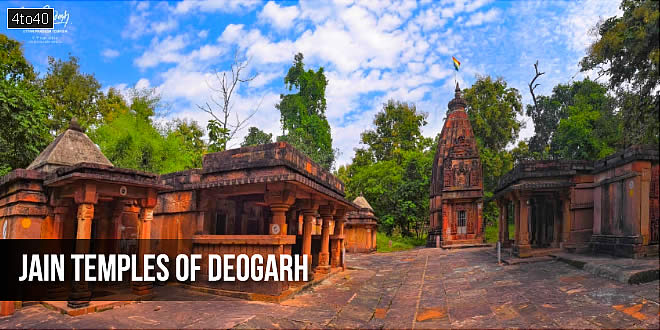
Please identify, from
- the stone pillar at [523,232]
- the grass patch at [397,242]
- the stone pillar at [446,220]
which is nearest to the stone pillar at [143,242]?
the stone pillar at [523,232]

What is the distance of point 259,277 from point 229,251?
3.80 feet

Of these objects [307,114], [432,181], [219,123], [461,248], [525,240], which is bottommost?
[461,248]

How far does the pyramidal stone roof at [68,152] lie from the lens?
9.92m

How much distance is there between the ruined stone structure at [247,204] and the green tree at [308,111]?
86.4 feet

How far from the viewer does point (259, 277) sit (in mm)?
A: 9633

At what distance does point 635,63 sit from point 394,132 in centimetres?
3884

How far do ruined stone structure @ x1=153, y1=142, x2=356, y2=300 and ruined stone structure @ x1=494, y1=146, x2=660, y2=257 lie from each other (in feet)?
23.9

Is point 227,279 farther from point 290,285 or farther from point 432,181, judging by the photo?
point 432,181

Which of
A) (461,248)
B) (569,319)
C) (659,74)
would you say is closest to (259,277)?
(569,319)

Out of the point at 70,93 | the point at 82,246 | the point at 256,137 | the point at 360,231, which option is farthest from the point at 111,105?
the point at 82,246

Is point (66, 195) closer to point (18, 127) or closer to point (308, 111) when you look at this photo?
point (18, 127)

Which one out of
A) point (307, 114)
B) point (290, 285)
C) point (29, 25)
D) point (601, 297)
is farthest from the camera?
point (307, 114)

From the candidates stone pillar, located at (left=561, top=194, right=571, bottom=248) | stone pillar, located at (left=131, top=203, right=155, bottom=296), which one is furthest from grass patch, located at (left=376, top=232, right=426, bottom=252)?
stone pillar, located at (left=131, top=203, right=155, bottom=296)

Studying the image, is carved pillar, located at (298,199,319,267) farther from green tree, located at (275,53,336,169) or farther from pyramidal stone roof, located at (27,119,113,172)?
green tree, located at (275,53,336,169)
